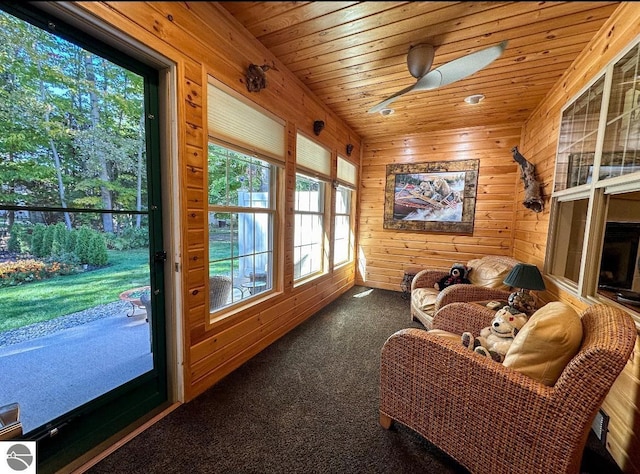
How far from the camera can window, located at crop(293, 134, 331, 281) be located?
3035 mm

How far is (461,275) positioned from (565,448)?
6.79 ft

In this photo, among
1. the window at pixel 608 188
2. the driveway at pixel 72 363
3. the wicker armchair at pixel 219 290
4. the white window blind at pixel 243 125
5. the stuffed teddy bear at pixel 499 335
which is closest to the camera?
the driveway at pixel 72 363

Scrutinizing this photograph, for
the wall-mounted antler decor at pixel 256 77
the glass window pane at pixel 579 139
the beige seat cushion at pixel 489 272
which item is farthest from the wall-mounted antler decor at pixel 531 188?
the wall-mounted antler decor at pixel 256 77

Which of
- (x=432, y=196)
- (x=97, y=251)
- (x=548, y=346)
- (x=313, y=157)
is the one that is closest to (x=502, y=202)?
(x=432, y=196)

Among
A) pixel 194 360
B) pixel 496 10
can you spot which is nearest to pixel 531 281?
pixel 496 10

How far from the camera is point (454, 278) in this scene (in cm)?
307

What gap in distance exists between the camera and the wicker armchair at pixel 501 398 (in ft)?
3.56

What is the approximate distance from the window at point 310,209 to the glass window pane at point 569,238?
2.31 m

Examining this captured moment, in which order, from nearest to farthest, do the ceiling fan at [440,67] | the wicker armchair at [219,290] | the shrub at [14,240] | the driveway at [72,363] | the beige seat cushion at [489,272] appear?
the shrub at [14,240]
the driveway at [72,363]
the ceiling fan at [440,67]
the wicker armchair at [219,290]
the beige seat cushion at [489,272]

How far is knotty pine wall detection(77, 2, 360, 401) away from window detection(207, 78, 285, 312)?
121mm

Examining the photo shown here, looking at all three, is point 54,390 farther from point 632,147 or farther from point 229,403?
point 632,147

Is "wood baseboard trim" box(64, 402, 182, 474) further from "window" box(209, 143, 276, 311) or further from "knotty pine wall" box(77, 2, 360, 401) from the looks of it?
"window" box(209, 143, 276, 311)

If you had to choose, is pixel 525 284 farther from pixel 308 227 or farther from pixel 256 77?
pixel 256 77

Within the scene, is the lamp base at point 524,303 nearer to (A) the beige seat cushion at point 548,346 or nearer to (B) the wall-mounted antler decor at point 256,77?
(A) the beige seat cushion at point 548,346
